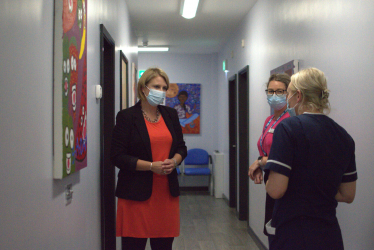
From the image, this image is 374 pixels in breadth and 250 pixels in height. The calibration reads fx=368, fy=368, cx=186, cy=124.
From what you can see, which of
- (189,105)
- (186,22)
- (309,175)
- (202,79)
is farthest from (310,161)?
(202,79)

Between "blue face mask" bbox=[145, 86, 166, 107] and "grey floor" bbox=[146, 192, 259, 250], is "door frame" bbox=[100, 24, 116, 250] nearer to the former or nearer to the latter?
"blue face mask" bbox=[145, 86, 166, 107]

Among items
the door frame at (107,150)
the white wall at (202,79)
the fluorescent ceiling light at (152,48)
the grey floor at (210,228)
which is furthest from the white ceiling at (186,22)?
the grey floor at (210,228)

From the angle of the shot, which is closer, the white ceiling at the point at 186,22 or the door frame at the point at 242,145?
the white ceiling at the point at 186,22

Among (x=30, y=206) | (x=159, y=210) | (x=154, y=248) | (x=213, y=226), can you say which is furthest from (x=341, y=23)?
(x=213, y=226)

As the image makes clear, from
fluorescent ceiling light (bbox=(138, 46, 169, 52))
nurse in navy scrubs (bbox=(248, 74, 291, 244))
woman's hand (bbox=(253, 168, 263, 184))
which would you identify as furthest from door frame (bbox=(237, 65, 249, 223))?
woman's hand (bbox=(253, 168, 263, 184))

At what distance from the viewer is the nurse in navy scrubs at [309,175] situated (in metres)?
1.38

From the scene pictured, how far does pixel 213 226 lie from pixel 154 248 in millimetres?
2882

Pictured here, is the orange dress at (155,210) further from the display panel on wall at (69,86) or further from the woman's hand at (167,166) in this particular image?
the display panel on wall at (69,86)

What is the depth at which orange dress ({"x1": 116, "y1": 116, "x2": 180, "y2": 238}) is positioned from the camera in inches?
83.9

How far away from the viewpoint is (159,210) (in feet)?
7.08

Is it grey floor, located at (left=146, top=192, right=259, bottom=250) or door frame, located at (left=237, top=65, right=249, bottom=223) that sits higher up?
door frame, located at (left=237, top=65, right=249, bottom=223)

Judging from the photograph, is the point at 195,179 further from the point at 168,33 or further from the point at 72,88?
the point at 72,88

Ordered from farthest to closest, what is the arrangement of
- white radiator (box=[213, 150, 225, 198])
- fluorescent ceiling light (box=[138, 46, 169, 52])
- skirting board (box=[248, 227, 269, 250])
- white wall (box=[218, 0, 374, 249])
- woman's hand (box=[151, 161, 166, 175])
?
fluorescent ceiling light (box=[138, 46, 169, 52]) < white radiator (box=[213, 150, 225, 198]) < skirting board (box=[248, 227, 269, 250]) < woman's hand (box=[151, 161, 166, 175]) < white wall (box=[218, 0, 374, 249])

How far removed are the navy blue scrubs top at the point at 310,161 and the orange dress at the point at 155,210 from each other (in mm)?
901
